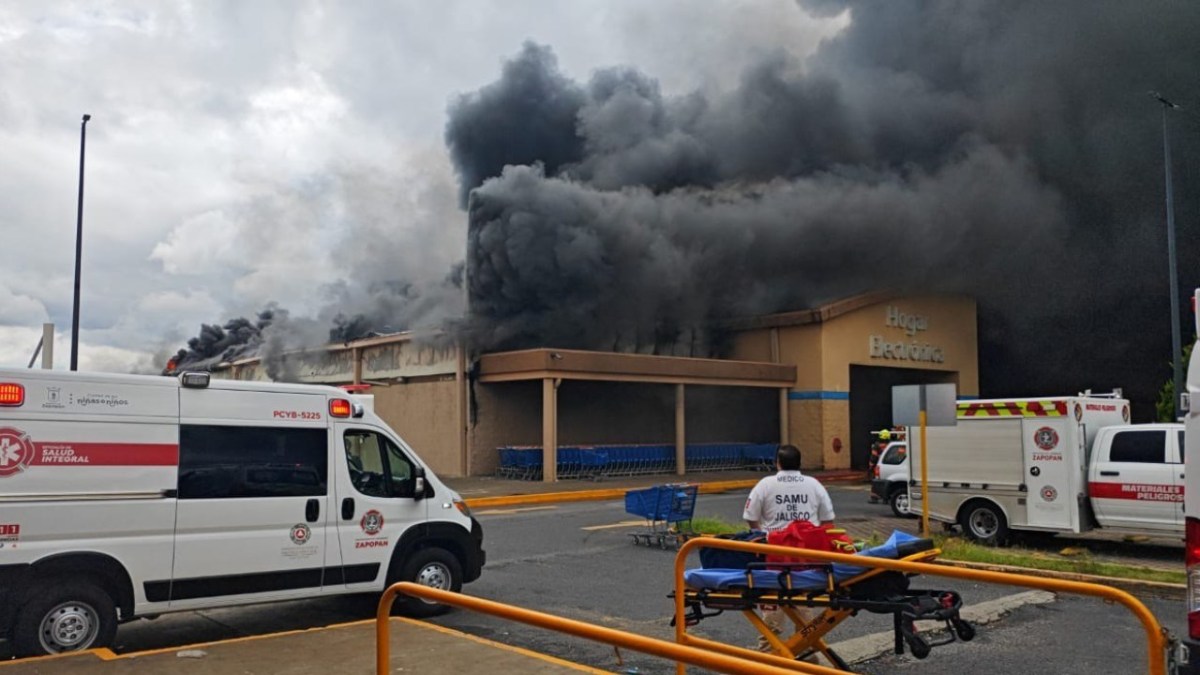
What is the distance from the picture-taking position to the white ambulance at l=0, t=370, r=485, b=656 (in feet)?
20.4

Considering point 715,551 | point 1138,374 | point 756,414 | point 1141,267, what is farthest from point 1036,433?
point 1138,374

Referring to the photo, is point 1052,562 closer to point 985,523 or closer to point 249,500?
point 985,523

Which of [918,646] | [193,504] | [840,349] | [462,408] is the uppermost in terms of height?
[840,349]

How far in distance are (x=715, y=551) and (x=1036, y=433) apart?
7.60 meters

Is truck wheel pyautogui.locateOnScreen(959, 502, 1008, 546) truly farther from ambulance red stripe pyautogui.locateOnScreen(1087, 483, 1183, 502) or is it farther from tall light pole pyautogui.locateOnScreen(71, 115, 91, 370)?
tall light pole pyautogui.locateOnScreen(71, 115, 91, 370)

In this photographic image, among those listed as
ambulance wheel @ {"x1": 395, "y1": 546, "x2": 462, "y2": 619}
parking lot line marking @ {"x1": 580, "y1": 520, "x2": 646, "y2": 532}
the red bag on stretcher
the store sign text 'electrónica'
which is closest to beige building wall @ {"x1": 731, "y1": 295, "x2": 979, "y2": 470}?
the store sign text 'electrónica'

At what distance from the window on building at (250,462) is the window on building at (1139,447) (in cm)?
943

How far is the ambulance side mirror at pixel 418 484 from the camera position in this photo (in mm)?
8016

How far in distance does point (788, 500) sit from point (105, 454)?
184 inches

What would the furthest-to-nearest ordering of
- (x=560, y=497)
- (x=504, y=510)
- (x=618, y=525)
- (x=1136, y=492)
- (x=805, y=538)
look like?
(x=560, y=497), (x=504, y=510), (x=618, y=525), (x=1136, y=492), (x=805, y=538)

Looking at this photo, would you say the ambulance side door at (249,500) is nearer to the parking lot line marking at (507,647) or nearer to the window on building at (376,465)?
the window on building at (376,465)

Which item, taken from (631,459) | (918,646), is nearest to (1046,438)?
(918,646)

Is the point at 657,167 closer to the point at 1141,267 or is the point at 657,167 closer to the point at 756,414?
the point at 756,414

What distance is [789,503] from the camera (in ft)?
20.1
